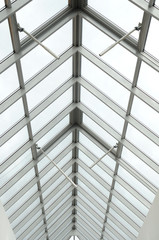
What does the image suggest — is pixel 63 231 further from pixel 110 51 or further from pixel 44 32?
pixel 44 32

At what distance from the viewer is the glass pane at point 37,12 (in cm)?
1140

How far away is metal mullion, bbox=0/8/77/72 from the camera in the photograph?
12414 mm

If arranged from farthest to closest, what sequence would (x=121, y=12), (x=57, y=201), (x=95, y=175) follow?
(x=57, y=201)
(x=95, y=175)
(x=121, y=12)

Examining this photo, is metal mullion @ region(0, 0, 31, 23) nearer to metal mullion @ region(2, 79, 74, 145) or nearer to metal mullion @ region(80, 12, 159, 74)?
metal mullion @ region(80, 12, 159, 74)

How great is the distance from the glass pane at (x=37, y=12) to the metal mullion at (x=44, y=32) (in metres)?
0.25

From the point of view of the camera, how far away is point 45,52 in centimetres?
1350

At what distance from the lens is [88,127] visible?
19.4 m

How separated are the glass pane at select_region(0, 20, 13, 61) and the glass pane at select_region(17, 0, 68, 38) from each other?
487 millimetres

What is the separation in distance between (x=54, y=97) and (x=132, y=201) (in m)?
9.34

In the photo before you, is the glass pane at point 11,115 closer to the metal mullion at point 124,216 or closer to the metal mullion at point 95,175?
the metal mullion at point 95,175

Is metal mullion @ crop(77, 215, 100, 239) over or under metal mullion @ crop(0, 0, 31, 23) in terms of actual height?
over

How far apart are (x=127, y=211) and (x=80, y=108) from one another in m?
9.14

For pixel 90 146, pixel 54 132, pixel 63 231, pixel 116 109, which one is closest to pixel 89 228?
pixel 63 231

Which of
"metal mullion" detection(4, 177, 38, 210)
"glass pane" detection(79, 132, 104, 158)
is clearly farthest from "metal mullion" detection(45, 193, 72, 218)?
"glass pane" detection(79, 132, 104, 158)
